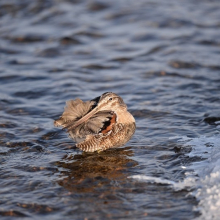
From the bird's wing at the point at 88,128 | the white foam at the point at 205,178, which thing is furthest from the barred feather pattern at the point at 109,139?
the white foam at the point at 205,178

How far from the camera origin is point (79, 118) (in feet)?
22.3

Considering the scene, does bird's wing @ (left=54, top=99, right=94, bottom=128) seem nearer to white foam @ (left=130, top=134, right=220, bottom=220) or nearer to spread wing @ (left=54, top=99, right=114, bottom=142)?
spread wing @ (left=54, top=99, right=114, bottom=142)

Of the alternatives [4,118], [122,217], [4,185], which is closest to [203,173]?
[122,217]

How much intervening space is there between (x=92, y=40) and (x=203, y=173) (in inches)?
270

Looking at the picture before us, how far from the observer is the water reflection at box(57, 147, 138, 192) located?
608 centimetres

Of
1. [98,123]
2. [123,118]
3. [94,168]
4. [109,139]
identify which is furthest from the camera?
[123,118]

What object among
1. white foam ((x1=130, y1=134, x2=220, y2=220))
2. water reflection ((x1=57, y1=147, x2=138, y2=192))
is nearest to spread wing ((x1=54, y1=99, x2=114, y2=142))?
water reflection ((x1=57, y1=147, x2=138, y2=192))

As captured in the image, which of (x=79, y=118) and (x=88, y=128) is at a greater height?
(x=79, y=118)

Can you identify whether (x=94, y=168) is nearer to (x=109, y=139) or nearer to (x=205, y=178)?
(x=109, y=139)

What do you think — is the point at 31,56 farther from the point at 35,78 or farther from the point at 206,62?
the point at 206,62

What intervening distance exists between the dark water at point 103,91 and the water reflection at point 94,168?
→ 0.01 metres

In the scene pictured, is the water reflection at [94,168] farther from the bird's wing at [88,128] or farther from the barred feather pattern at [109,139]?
the bird's wing at [88,128]

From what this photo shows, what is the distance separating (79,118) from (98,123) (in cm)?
28

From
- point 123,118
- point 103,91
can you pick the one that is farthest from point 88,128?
point 103,91
